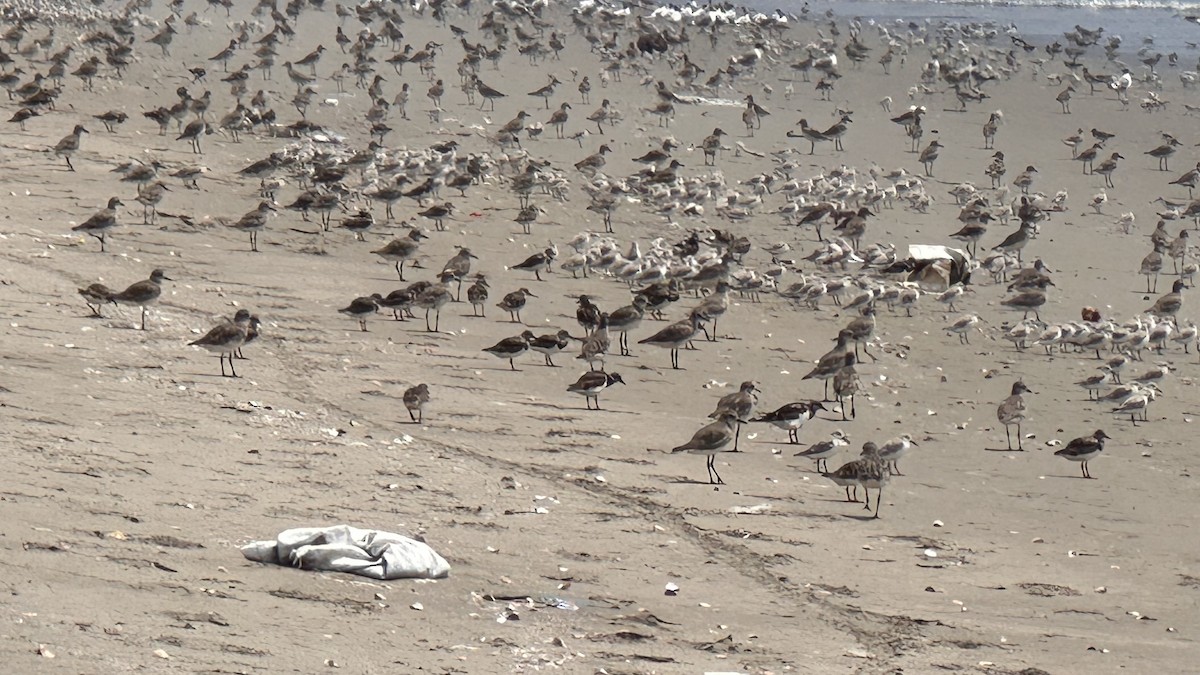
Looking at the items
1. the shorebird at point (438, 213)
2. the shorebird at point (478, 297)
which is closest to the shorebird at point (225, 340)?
the shorebird at point (478, 297)

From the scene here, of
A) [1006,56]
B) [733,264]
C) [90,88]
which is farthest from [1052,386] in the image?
[1006,56]

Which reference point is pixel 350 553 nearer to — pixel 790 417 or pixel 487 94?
pixel 790 417

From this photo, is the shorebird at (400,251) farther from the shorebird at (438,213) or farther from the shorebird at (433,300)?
the shorebird at (433,300)

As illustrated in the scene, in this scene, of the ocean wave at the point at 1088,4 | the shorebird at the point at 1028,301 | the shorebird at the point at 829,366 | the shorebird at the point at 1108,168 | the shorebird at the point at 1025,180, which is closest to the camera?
the shorebird at the point at 829,366

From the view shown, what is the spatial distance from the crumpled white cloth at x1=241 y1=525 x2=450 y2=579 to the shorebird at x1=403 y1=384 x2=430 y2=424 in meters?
3.87

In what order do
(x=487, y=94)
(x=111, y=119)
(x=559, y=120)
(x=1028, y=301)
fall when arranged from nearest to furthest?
(x=1028, y=301), (x=111, y=119), (x=559, y=120), (x=487, y=94)

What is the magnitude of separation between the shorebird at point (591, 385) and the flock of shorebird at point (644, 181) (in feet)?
0.07

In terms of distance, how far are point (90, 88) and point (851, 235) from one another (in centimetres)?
1246

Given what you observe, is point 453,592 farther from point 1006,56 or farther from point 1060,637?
point 1006,56

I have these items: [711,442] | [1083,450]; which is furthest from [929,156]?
[711,442]

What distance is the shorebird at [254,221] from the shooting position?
19.7 m

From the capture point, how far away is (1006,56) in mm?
35156

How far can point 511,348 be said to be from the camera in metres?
16.5

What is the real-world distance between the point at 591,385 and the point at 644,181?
357 inches
